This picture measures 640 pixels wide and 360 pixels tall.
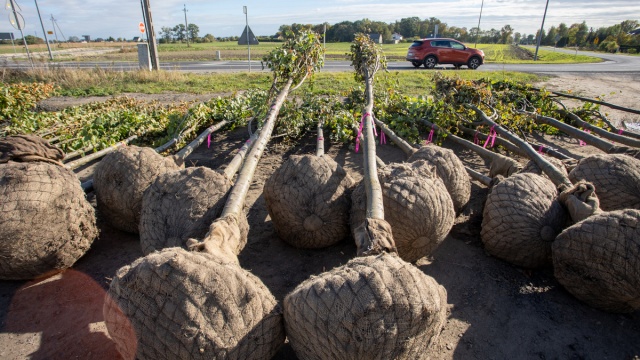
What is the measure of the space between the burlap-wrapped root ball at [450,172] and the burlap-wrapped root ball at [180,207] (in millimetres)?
2172

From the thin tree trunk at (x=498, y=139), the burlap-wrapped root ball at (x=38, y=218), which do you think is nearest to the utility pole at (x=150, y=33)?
the thin tree trunk at (x=498, y=139)

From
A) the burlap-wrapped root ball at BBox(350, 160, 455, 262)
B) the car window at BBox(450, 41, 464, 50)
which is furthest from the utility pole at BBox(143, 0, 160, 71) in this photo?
the car window at BBox(450, 41, 464, 50)

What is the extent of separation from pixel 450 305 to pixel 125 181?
333cm

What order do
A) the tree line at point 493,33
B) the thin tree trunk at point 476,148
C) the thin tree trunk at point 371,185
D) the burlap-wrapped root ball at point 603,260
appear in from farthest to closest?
1. the tree line at point 493,33
2. the thin tree trunk at point 476,148
3. the thin tree trunk at point 371,185
4. the burlap-wrapped root ball at point 603,260

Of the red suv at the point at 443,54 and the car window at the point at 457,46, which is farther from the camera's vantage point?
the car window at the point at 457,46

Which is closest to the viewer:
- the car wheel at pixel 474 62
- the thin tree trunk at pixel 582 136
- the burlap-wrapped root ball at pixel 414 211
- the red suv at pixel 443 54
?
the burlap-wrapped root ball at pixel 414 211

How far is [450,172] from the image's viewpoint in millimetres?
3992

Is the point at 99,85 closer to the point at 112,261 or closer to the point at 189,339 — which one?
the point at 112,261

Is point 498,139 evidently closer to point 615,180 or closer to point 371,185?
point 615,180

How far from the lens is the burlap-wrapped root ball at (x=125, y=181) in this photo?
147 inches

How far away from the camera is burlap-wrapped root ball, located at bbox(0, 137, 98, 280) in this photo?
3012 millimetres

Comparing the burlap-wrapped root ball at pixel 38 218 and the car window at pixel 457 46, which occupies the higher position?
the car window at pixel 457 46

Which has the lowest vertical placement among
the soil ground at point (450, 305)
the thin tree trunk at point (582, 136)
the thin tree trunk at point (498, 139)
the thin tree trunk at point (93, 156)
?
the soil ground at point (450, 305)

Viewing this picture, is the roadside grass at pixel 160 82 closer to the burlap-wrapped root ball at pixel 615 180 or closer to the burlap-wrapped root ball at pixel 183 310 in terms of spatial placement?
the burlap-wrapped root ball at pixel 615 180
